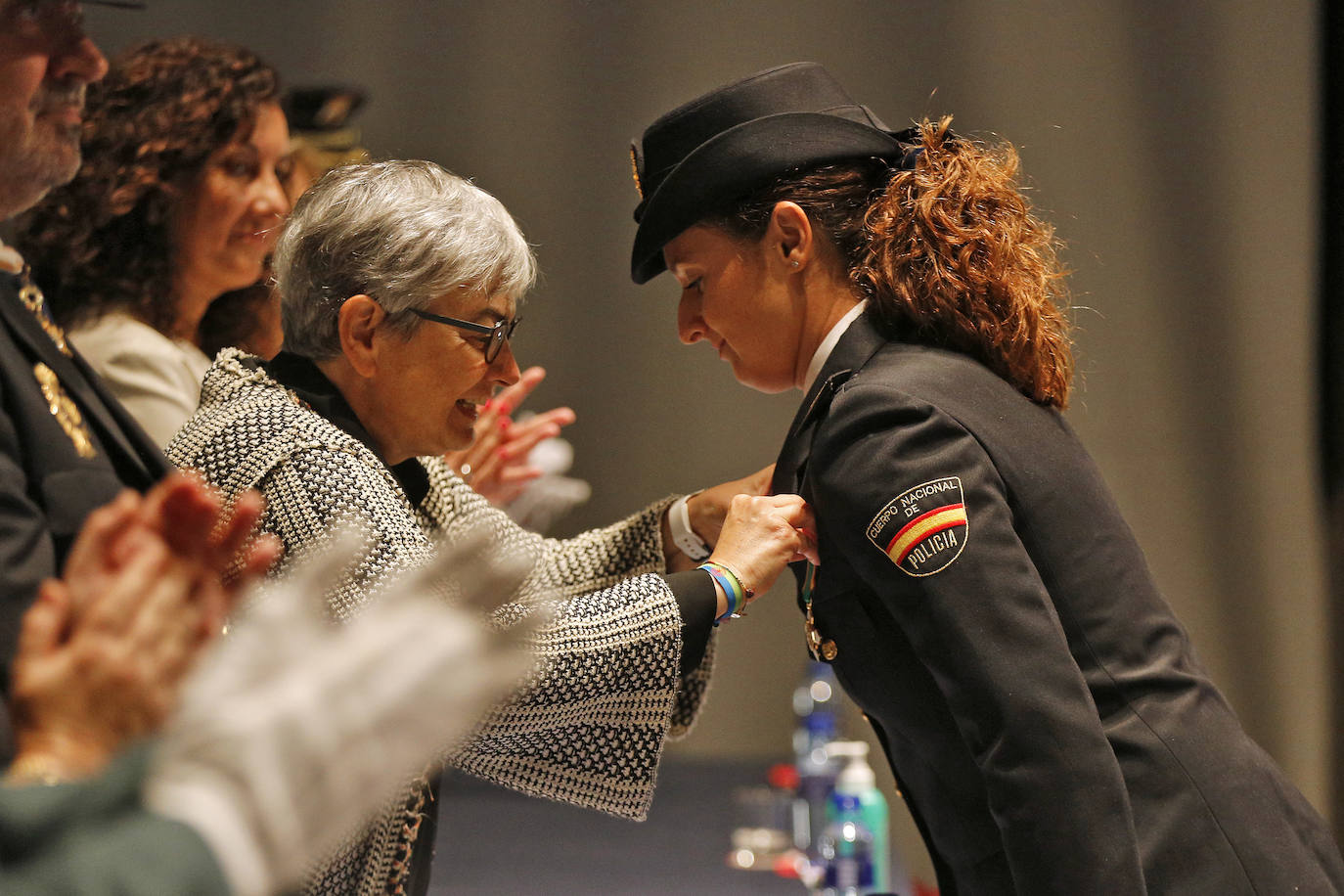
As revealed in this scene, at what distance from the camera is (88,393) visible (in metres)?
1.15

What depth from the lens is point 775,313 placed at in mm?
1699

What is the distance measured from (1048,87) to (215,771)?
431 centimetres

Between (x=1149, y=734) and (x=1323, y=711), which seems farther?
(x=1323, y=711)

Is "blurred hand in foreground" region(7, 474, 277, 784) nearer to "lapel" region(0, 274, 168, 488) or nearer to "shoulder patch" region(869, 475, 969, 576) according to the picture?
"lapel" region(0, 274, 168, 488)

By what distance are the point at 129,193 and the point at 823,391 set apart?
1.53 m

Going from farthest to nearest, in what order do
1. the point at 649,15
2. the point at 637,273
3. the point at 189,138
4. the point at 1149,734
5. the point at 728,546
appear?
the point at 649,15
the point at 189,138
the point at 637,273
the point at 728,546
the point at 1149,734

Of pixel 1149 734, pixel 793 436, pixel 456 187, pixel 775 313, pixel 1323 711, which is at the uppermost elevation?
pixel 456 187

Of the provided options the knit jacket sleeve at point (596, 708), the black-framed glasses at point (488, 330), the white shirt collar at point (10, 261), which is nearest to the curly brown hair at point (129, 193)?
the black-framed glasses at point (488, 330)

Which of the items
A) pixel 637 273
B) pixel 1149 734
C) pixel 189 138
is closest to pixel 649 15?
pixel 189 138

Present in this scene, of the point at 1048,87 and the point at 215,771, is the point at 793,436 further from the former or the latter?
the point at 1048,87

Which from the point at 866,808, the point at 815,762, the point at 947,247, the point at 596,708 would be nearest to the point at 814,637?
the point at 596,708

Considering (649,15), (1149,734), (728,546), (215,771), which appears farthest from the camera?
(649,15)

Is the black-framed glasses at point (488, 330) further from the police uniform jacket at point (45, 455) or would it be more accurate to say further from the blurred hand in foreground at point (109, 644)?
the blurred hand in foreground at point (109, 644)

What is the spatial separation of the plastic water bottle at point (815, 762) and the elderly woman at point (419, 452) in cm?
60
